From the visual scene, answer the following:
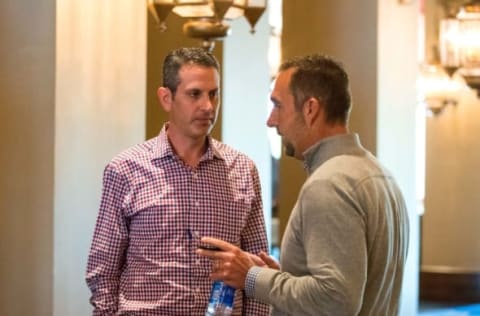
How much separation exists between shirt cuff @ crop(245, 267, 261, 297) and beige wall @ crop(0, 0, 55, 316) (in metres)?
1.35

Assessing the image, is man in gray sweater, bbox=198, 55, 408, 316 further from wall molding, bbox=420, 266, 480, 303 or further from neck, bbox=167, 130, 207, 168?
wall molding, bbox=420, 266, 480, 303

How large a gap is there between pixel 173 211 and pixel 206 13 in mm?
2166

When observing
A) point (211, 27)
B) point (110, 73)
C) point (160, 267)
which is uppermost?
point (211, 27)

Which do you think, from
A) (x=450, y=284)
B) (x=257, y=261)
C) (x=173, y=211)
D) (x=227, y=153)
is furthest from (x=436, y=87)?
(x=257, y=261)

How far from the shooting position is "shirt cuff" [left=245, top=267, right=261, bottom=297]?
2.60 metres

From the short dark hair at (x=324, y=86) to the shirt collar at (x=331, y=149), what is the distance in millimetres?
50

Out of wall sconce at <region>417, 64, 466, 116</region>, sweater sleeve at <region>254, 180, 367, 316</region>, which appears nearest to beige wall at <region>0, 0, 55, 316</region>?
sweater sleeve at <region>254, 180, 367, 316</region>

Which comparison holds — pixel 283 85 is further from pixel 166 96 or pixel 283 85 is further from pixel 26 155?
pixel 26 155

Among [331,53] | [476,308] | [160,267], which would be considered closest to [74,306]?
[160,267]

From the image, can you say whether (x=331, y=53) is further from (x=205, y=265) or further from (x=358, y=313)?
(x=358, y=313)

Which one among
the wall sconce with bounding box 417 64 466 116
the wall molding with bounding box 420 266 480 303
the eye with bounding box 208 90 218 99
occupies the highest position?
the wall sconce with bounding box 417 64 466 116

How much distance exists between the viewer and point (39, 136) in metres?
3.76

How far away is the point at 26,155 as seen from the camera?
3820 mm

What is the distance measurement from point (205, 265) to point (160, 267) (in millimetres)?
143
